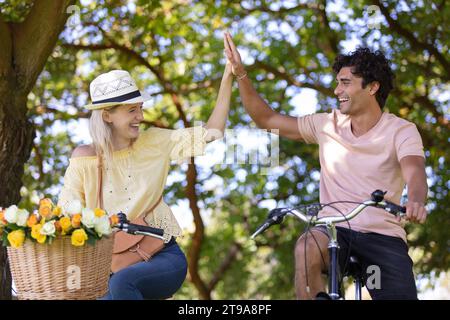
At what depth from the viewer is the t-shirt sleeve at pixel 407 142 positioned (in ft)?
18.2

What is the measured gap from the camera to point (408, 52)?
37.0 ft

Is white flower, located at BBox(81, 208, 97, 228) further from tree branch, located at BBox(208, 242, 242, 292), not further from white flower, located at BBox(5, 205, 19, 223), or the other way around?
tree branch, located at BBox(208, 242, 242, 292)

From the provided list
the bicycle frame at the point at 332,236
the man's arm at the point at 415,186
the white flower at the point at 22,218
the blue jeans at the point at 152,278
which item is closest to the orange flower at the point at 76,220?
the white flower at the point at 22,218

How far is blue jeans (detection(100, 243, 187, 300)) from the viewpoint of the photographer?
5199 millimetres

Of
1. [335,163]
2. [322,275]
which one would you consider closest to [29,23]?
[335,163]

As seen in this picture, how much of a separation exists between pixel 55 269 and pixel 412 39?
6865 mm

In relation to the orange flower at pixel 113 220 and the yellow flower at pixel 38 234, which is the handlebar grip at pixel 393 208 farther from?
the yellow flower at pixel 38 234

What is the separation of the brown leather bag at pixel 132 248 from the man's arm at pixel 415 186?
1429 mm

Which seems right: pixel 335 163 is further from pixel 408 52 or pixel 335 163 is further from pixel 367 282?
pixel 408 52

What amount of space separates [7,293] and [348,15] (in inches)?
249

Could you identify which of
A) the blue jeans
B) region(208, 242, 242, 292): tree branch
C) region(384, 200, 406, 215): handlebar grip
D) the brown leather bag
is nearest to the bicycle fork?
region(384, 200, 406, 215): handlebar grip

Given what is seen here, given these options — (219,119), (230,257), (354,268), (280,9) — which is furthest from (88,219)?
(230,257)

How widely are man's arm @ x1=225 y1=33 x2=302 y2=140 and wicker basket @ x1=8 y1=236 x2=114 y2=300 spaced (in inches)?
73.4

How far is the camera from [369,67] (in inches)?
238
